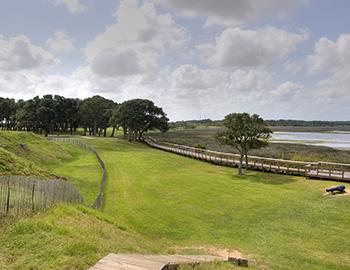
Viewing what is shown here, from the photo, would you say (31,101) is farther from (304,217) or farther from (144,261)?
(144,261)

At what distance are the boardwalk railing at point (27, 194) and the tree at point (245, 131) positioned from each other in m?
24.9

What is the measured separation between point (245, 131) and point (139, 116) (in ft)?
162

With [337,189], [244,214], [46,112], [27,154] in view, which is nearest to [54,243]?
[244,214]

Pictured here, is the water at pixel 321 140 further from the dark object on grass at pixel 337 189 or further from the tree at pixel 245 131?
the dark object on grass at pixel 337 189

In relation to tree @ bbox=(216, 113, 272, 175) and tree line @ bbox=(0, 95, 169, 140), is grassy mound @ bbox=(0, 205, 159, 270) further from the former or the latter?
tree line @ bbox=(0, 95, 169, 140)

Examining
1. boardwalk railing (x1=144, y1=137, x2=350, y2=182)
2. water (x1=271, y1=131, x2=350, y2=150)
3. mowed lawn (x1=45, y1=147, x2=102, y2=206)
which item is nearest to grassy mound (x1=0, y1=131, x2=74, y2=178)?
mowed lawn (x1=45, y1=147, x2=102, y2=206)

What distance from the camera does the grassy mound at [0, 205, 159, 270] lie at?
9.10 metres

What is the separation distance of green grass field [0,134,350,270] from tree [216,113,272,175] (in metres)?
4.07

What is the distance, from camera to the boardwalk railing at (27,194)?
1367 centimetres

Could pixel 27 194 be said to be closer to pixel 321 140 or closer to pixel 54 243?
pixel 54 243

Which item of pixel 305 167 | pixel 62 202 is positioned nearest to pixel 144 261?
pixel 62 202

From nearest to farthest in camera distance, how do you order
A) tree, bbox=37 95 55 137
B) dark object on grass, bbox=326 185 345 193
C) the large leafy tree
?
dark object on grass, bbox=326 185 345 193
tree, bbox=37 95 55 137
the large leafy tree

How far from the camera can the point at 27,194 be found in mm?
14969

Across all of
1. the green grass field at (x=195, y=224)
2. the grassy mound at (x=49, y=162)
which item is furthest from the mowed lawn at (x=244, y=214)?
the grassy mound at (x=49, y=162)
